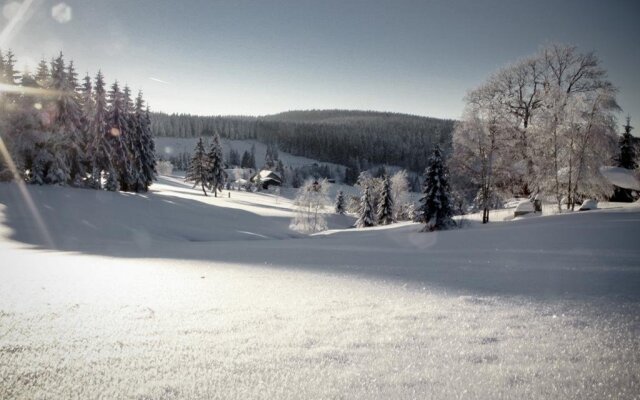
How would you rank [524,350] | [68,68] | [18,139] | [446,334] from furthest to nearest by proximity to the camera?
[68,68] → [18,139] → [446,334] → [524,350]

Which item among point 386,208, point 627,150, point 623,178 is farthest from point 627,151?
point 386,208

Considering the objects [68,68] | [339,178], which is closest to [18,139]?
[68,68]

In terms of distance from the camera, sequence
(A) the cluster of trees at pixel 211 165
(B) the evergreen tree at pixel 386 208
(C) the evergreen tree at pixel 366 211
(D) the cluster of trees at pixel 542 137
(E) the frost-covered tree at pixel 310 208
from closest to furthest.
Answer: (D) the cluster of trees at pixel 542 137
(E) the frost-covered tree at pixel 310 208
(B) the evergreen tree at pixel 386 208
(C) the evergreen tree at pixel 366 211
(A) the cluster of trees at pixel 211 165

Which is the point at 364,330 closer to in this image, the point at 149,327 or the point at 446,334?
the point at 446,334

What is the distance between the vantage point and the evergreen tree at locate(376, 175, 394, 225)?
49094 mm

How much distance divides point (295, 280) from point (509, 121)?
2571 centimetres

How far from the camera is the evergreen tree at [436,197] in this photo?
1095 inches

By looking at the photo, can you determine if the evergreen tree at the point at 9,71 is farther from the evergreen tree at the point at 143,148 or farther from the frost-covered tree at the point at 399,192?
the frost-covered tree at the point at 399,192

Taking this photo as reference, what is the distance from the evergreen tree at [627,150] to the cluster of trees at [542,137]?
36.7 meters

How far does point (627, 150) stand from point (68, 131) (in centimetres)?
7578

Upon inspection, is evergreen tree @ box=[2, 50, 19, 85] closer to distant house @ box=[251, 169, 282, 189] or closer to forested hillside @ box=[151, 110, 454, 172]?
distant house @ box=[251, 169, 282, 189]

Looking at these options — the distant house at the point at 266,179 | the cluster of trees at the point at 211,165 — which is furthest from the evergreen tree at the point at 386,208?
the distant house at the point at 266,179

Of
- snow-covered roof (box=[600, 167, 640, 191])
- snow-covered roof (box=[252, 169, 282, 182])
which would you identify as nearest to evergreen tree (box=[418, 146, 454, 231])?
snow-covered roof (box=[600, 167, 640, 191])

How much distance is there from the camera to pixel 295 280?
608cm
